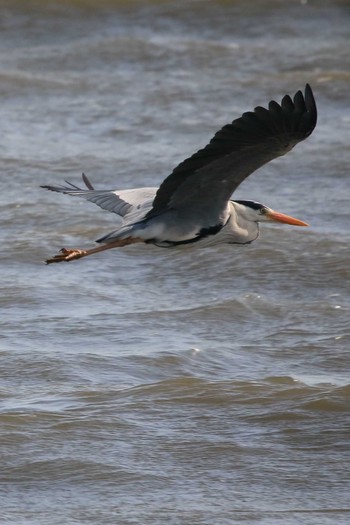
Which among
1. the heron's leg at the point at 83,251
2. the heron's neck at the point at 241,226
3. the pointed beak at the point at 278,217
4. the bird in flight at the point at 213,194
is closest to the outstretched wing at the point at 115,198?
the bird in flight at the point at 213,194

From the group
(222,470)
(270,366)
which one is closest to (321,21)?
(270,366)

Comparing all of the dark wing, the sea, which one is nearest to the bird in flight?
the dark wing

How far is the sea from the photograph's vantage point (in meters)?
5.07

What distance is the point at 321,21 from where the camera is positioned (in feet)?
47.0

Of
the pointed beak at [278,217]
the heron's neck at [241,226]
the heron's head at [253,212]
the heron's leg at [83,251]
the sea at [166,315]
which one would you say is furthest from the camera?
the pointed beak at [278,217]

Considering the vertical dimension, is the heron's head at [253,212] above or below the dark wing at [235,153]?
below

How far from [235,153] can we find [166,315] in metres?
1.57

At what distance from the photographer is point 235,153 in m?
5.68

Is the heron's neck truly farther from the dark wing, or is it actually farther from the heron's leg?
the heron's leg

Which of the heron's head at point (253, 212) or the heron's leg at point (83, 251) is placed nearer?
the heron's leg at point (83, 251)

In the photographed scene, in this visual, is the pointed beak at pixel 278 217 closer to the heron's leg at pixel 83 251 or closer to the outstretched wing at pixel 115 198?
the outstretched wing at pixel 115 198

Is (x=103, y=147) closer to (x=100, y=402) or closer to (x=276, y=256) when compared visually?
(x=276, y=256)

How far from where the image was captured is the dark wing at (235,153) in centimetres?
545

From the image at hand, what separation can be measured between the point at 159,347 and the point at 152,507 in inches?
66.4
